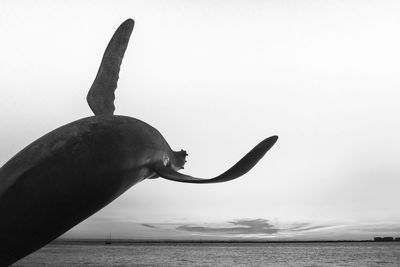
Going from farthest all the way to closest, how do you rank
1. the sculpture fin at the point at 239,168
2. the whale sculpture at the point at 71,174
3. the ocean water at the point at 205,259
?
the ocean water at the point at 205,259
the sculpture fin at the point at 239,168
the whale sculpture at the point at 71,174

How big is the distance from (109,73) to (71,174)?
2362mm

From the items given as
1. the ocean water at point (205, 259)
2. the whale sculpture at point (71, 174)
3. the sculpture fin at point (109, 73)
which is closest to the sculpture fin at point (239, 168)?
the whale sculpture at point (71, 174)

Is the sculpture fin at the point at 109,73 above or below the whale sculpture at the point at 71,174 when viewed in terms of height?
above

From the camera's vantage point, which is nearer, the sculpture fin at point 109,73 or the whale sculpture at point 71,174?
the whale sculpture at point 71,174

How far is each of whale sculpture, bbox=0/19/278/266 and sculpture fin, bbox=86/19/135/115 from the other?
123 centimetres

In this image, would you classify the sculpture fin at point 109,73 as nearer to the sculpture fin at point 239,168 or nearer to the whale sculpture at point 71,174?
the whale sculpture at point 71,174

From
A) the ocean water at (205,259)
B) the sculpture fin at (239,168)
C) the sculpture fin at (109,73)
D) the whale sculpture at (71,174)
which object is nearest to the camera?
the whale sculpture at (71,174)

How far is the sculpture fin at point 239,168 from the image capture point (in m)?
4.93

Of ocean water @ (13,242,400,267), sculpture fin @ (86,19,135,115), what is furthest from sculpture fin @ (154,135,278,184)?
ocean water @ (13,242,400,267)

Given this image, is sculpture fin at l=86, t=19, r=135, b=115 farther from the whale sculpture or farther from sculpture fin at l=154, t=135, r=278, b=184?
sculpture fin at l=154, t=135, r=278, b=184

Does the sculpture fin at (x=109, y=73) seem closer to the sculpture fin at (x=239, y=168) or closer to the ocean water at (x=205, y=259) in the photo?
the sculpture fin at (x=239, y=168)

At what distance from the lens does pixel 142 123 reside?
5.00 meters

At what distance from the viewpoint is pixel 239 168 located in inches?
196

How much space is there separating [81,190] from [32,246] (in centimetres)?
68
